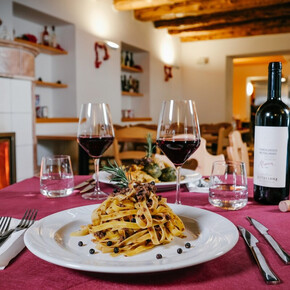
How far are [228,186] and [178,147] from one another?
17cm

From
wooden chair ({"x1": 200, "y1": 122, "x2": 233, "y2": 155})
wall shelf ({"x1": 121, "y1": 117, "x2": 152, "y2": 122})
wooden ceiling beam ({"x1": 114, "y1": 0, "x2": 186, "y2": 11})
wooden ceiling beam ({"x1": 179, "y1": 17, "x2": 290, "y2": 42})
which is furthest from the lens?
wooden ceiling beam ({"x1": 179, "y1": 17, "x2": 290, "y2": 42})

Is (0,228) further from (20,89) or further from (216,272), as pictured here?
(20,89)

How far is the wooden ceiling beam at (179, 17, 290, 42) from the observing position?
6852mm

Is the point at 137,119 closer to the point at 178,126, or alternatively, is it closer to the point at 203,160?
the point at 203,160

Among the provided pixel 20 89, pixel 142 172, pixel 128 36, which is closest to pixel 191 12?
pixel 128 36

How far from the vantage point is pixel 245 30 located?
23.7 feet

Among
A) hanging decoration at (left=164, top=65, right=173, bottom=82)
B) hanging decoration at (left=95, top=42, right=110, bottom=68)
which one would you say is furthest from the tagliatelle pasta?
hanging decoration at (left=164, top=65, right=173, bottom=82)

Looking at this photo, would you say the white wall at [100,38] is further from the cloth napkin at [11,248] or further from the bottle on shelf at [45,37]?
the cloth napkin at [11,248]

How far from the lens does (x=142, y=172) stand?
105 centimetres

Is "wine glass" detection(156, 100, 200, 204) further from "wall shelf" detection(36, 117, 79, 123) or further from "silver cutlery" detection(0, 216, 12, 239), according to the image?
"wall shelf" detection(36, 117, 79, 123)

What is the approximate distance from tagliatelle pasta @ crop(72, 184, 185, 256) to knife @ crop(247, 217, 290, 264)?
5.9 inches

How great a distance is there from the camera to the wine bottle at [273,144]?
0.83 meters

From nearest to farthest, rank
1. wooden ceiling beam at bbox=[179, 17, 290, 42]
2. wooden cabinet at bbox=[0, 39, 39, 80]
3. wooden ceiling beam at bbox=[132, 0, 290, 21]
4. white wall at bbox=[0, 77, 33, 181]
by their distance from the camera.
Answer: wooden cabinet at bbox=[0, 39, 39, 80] → white wall at bbox=[0, 77, 33, 181] → wooden ceiling beam at bbox=[132, 0, 290, 21] → wooden ceiling beam at bbox=[179, 17, 290, 42]

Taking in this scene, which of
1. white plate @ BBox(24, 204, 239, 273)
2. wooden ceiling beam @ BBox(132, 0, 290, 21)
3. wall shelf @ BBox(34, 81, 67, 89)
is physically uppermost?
wooden ceiling beam @ BBox(132, 0, 290, 21)
